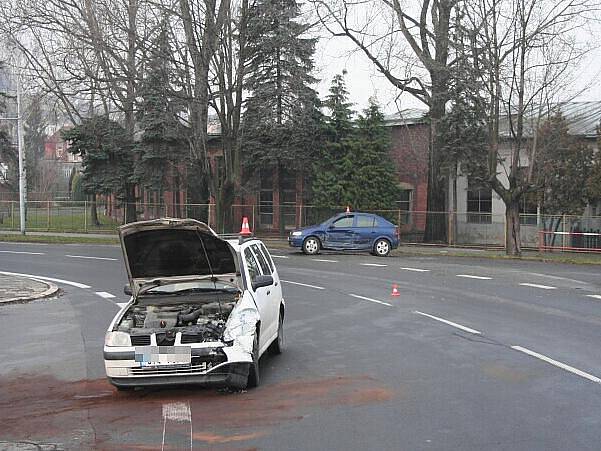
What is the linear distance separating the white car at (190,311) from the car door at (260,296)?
0.04 ft

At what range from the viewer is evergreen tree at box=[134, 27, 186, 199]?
34938 mm

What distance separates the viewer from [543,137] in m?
32.0

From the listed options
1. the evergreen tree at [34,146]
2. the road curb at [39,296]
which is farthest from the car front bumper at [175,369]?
the evergreen tree at [34,146]

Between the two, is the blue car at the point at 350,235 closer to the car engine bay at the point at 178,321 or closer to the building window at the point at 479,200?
the building window at the point at 479,200

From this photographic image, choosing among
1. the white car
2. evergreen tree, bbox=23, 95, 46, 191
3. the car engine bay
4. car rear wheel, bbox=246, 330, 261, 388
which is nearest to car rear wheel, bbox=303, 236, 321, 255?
the white car

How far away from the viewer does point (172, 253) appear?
946cm

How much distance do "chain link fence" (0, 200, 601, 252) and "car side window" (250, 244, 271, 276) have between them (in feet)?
81.2

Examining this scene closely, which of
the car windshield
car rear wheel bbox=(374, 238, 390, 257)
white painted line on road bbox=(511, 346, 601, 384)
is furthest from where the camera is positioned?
car rear wheel bbox=(374, 238, 390, 257)

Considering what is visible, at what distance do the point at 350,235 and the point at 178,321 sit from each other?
71.3 feet

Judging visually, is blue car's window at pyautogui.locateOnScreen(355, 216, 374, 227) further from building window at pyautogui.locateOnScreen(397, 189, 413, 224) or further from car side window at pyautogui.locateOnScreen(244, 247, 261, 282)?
car side window at pyautogui.locateOnScreen(244, 247, 261, 282)

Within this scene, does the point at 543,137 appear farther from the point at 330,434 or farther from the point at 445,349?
the point at 330,434

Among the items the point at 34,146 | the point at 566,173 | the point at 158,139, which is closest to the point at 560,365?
the point at 566,173

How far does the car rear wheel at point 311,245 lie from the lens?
30.1 meters

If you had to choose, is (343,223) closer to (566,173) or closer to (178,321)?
(566,173)
